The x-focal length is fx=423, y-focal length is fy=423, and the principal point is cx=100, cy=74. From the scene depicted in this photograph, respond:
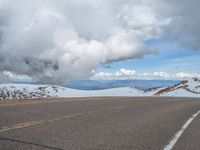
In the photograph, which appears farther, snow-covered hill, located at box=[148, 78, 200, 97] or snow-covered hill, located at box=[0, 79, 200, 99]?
snow-covered hill, located at box=[148, 78, 200, 97]

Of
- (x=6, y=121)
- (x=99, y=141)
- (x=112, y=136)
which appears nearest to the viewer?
(x=99, y=141)

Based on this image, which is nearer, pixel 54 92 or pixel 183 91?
pixel 54 92

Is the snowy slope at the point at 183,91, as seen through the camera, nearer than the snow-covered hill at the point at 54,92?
No

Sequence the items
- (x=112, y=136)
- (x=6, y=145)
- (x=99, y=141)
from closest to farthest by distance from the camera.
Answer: (x=6, y=145) < (x=99, y=141) < (x=112, y=136)

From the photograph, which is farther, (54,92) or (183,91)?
(183,91)

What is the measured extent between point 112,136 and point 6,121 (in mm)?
3672

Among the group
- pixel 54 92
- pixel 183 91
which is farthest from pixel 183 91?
pixel 54 92

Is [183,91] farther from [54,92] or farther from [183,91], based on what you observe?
[54,92]

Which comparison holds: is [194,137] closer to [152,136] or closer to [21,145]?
[152,136]

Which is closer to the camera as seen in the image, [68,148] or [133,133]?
[68,148]

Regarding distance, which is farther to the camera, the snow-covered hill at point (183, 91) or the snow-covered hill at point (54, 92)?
the snow-covered hill at point (183, 91)

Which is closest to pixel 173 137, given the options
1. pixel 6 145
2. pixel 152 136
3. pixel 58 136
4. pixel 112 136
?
pixel 152 136

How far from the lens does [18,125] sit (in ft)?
39.6

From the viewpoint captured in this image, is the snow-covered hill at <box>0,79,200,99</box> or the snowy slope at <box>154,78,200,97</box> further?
the snowy slope at <box>154,78,200,97</box>
